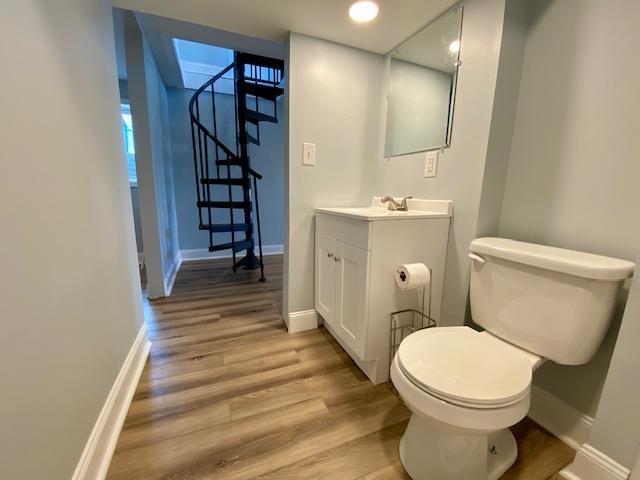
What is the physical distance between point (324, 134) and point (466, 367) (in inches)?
58.8

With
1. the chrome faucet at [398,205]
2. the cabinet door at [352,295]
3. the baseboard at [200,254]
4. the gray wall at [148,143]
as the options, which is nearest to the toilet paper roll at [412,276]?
the cabinet door at [352,295]

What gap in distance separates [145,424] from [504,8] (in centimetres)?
232

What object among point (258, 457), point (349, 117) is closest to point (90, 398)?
point (258, 457)

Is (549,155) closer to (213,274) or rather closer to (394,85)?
(394,85)

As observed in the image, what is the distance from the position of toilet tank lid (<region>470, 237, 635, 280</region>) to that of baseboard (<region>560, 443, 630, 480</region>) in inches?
24.3

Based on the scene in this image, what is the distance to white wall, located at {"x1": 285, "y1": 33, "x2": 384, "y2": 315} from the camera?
5.47ft

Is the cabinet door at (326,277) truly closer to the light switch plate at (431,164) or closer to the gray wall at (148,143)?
the light switch plate at (431,164)

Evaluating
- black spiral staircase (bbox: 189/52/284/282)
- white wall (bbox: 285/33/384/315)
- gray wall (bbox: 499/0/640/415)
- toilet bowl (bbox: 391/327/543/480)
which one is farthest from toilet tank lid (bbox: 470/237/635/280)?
black spiral staircase (bbox: 189/52/284/282)

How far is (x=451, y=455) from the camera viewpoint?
0.90 metres

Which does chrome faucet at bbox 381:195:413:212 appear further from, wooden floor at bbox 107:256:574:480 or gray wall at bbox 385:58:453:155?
wooden floor at bbox 107:256:574:480

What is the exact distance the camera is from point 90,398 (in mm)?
940

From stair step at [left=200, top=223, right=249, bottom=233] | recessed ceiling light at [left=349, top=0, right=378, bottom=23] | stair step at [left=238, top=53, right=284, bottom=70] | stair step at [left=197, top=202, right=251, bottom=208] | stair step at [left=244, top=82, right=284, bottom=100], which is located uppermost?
stair step at [left=238, top=53, right=284, bottom=70]

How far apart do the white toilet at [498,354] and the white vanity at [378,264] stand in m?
0.29

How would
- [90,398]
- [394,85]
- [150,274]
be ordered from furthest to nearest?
[150,274] < [394,85] < [90,398]
